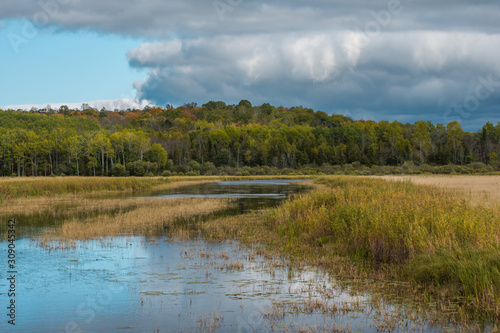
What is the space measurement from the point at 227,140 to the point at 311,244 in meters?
141

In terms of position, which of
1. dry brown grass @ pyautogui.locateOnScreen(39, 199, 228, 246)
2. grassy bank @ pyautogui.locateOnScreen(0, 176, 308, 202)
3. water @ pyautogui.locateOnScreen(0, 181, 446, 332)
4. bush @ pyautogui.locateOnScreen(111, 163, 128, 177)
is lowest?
water @ pyautogui.locateOnScreen(0, 181, 446, 332)

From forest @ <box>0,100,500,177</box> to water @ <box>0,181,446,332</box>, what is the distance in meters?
87.3

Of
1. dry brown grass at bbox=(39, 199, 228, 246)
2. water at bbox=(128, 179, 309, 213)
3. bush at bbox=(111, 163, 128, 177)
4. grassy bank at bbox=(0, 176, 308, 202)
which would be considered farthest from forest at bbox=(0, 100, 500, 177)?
dry brown grass at bbox=(39, 199, 228, 246)

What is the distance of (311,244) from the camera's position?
18.0 meters

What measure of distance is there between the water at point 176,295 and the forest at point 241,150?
87257mm

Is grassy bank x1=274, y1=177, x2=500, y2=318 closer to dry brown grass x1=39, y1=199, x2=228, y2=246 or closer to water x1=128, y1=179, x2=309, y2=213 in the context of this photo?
dry brown grass x1=39, y1=199, x2=228, y2=246

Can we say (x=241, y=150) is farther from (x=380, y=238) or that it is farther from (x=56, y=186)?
(x=380, y=238)

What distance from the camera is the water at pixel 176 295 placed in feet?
32.8

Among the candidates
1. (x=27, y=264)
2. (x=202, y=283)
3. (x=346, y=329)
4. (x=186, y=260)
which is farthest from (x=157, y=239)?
(x=346, y=329)

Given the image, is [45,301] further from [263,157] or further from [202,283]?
[263,157]

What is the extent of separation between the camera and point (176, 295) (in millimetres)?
11938

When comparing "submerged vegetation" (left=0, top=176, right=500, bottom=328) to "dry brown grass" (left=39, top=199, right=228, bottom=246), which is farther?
"dry brown grass" (left=39, top=199, right=228, bottom=246)

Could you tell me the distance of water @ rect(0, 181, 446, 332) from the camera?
9.99m

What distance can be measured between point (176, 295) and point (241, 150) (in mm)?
145472
